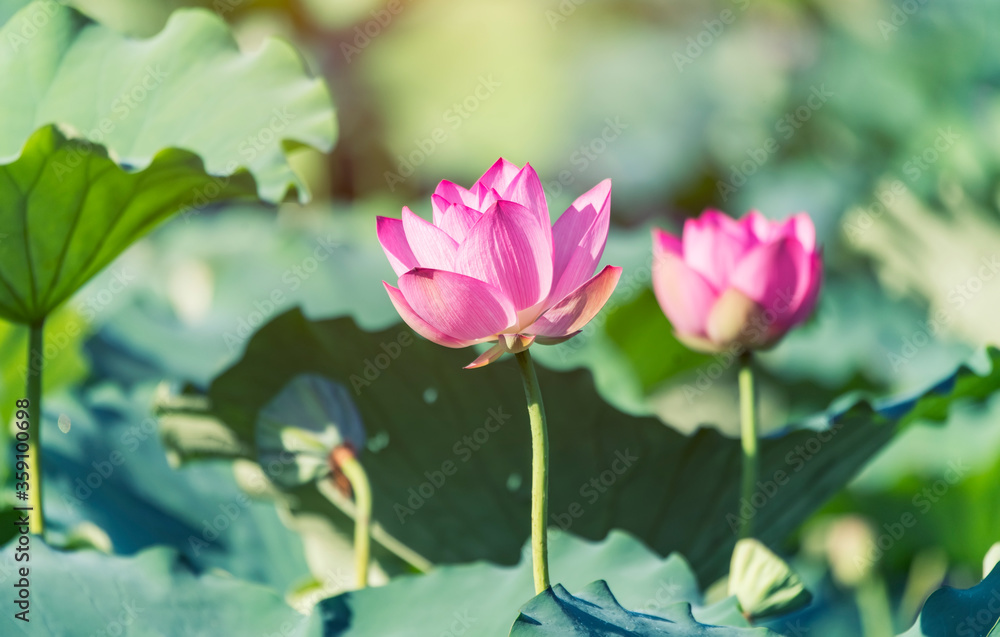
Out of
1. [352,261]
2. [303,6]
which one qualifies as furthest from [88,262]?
[303,6]

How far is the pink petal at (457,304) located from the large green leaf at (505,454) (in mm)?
296

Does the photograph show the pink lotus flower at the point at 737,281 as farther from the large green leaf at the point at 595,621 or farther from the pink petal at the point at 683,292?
the large green leaf at the point at 595,621

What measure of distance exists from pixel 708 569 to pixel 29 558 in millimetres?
488

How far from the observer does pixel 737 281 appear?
572mm

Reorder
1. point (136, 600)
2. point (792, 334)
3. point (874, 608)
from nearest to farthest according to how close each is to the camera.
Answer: point (136, 600) < point (874, 608) < point (792, 334)

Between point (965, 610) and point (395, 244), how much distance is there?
324mm

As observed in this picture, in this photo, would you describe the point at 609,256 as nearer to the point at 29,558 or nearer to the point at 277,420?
the point at 277,420

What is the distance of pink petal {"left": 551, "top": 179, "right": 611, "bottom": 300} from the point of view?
37cm

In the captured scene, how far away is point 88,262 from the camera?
1.94 feet

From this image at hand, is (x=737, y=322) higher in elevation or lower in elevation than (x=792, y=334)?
higher

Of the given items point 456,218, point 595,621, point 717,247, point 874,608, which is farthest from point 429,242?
point 874,608

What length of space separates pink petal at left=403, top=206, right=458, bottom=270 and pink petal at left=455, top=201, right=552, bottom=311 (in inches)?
0.5

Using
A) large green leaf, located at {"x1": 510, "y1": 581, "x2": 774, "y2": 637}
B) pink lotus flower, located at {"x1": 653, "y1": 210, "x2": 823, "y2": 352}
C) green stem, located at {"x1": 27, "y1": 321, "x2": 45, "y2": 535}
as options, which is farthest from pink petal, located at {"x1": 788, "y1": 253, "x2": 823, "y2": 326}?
green stem, located at {"x1": 27, "y1": 321, "x2": 45, "y2": 535}

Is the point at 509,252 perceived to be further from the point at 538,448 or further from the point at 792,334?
the point at 792,334
